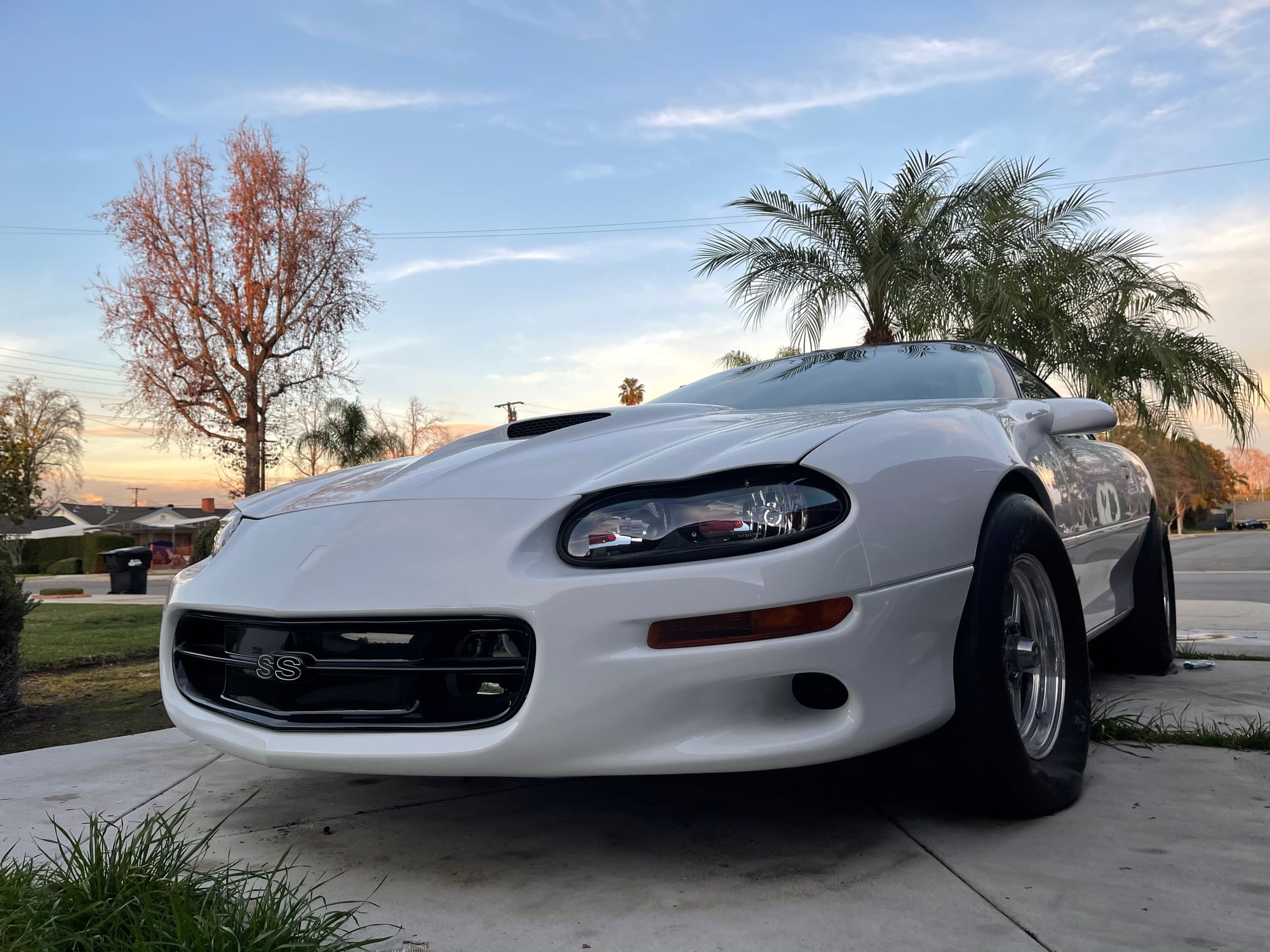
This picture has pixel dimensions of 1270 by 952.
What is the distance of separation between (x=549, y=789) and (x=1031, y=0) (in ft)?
27.4

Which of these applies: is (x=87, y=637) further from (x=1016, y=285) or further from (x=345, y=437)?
(x=345, y=437)

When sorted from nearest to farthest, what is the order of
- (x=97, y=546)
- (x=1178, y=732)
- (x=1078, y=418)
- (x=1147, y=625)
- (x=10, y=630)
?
(x=1078, y=418) → (x=1178, y=732) → (x=10, y=630) → (x=1147, y=625) → (x=97, y=546)

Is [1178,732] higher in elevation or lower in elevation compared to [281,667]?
lower

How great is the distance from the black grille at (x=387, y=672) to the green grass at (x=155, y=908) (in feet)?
1.00

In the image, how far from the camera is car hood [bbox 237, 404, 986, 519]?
2.00 m

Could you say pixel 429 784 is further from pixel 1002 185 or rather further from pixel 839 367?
pixel 1002 185

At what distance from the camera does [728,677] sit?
5.96 feet

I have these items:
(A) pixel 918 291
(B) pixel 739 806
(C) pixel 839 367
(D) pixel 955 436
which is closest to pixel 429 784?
(B) pixel 739 806

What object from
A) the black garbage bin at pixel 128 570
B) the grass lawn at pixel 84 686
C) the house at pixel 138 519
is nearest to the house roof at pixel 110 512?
the house at pixel 138 519

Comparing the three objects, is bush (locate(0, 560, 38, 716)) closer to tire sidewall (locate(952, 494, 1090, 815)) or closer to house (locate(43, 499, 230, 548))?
tire sidewall (locate(952, 494, 1090, 815))

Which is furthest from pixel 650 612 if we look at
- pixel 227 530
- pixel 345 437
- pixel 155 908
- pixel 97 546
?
pixel 97 546

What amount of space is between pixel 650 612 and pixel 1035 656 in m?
1.17

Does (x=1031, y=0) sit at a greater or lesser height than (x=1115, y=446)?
→ greater

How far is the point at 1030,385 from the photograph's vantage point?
11.9 ft
